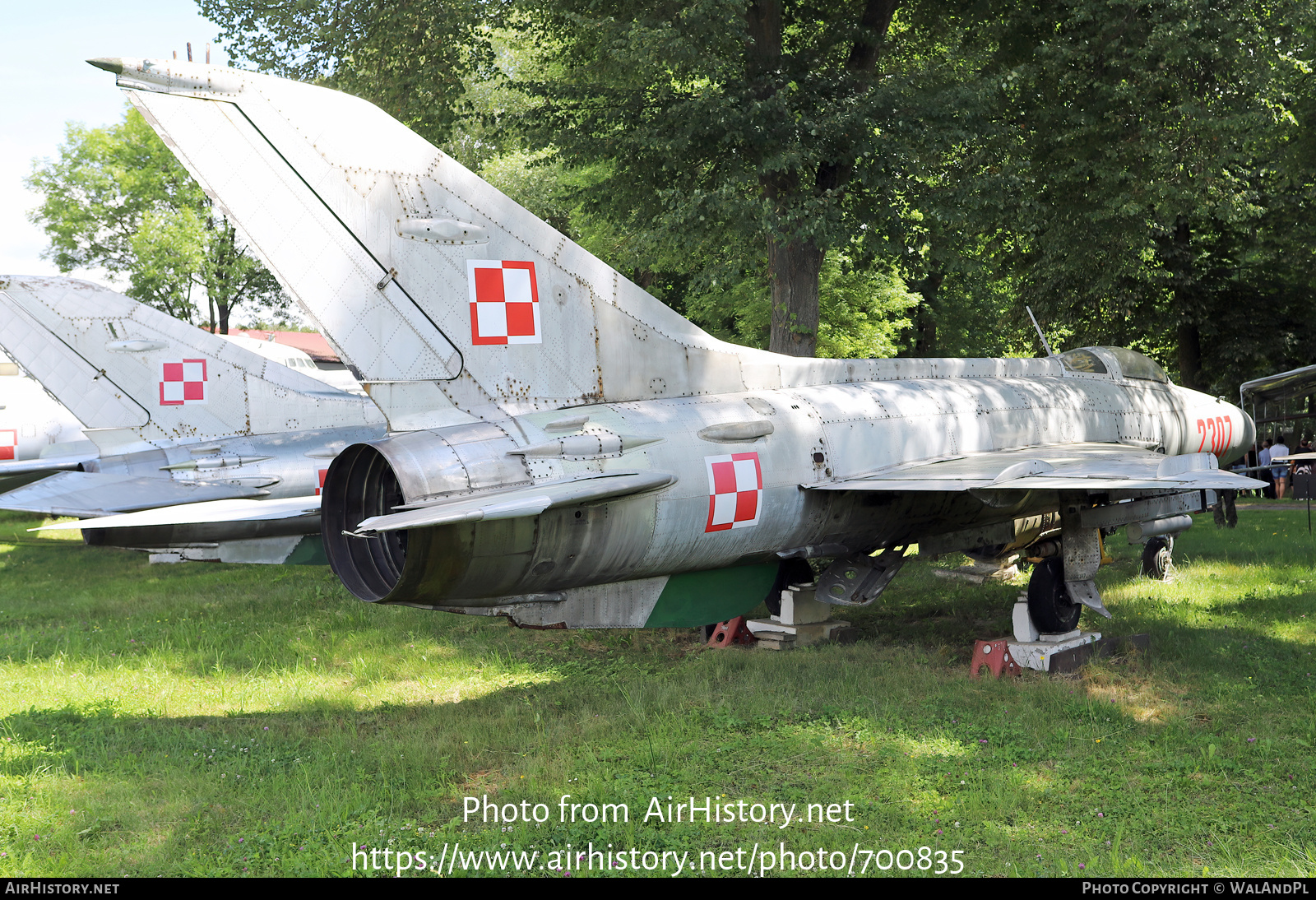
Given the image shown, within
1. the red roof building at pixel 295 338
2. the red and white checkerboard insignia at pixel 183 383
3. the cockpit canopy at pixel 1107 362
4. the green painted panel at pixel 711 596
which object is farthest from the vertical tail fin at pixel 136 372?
the red roof building at pixel 295 338

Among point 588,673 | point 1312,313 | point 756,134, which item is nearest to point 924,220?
point 756,134

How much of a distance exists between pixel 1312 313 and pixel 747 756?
944 inches

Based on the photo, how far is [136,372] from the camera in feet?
38.9

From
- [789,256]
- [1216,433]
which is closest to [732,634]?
[789,256]

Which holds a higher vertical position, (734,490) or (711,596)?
(734,490)

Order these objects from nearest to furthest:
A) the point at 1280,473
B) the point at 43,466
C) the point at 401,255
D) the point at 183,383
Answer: the point at 401,255
the point at 183,383
the point at 43,466
the point at 1280,473

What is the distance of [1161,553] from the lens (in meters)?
12.1

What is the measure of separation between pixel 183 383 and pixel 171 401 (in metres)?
0.27

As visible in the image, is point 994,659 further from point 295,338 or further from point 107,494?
point 295,338

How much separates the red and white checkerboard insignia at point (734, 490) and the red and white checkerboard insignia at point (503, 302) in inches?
61.4

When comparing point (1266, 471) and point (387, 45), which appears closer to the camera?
point (387, 45)

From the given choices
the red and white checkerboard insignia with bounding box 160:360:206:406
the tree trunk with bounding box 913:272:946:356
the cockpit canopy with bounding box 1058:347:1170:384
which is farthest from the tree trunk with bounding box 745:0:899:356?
the tree trunk with bounding box 913:272:946:356

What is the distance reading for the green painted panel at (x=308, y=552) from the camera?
360 inches

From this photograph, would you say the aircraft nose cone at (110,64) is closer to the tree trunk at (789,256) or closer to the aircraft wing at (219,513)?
the aircraft wing at (219,513)
